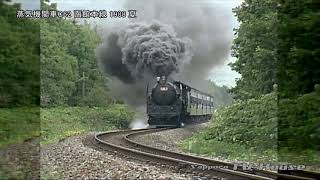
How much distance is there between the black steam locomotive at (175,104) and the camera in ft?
34.6

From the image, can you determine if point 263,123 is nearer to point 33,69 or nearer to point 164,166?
point 164,166

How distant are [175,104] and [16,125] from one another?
4.76 metres

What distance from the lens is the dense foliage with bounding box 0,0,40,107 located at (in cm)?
985

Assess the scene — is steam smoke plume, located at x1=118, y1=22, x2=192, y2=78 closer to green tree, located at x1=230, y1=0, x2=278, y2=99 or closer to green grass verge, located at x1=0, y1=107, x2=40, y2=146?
green tree, located at x1=230, y1=0, x2=278, y2=99

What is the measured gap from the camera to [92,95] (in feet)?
29.2

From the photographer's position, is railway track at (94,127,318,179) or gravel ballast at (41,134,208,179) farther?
railway track at (94,127,318,179)

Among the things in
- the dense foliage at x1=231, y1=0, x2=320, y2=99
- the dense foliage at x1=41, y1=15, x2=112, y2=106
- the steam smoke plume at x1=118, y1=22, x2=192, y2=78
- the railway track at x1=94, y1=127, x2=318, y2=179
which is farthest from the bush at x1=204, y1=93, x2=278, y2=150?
the dense foliage at x1=41, y1=15, x2=112, y2=106

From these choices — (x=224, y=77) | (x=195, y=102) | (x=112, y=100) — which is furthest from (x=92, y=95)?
(x=195, y=102)

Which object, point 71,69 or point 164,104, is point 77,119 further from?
point 164,104

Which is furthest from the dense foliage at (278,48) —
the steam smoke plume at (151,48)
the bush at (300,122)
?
the steam smoke plume at (151,48)

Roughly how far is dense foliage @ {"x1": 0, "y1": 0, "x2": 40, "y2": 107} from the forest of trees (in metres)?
3.76

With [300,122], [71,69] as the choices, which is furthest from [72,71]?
[300,122]

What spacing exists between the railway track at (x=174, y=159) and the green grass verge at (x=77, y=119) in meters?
0.56

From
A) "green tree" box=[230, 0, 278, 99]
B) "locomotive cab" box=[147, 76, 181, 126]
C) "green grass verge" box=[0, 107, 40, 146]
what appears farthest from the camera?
"locomotive cab" box=[147, 76, 181, 126]
